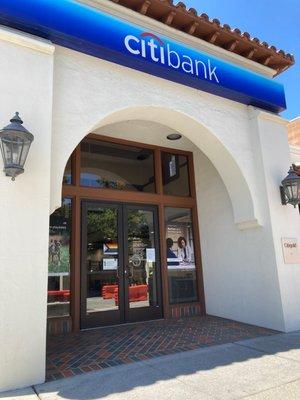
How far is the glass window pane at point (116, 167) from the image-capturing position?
7129 mm

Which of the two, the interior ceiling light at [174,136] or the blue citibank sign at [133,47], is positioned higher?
the blue citibank sign at [133,47]

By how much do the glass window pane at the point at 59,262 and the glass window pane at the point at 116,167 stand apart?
0.85 m

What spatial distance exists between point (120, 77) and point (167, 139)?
2.60 metres

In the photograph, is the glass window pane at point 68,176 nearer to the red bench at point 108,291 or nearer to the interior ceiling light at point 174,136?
the red bench at point 108,291

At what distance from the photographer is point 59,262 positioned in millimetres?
6340

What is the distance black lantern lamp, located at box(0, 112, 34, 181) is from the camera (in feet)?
12.4

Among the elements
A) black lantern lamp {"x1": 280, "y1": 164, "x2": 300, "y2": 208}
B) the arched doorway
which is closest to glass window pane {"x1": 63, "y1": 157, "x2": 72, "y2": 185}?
the arched doorway

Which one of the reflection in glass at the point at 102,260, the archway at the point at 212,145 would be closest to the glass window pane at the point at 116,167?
the reflection in glass at the point at 102,260

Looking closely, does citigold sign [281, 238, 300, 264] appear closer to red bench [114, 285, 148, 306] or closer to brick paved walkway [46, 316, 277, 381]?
brick paved walkway [46, 316, 277, 381]

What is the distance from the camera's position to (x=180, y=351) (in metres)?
4.79

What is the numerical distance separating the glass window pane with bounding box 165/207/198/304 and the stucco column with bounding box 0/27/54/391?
13.2 ft

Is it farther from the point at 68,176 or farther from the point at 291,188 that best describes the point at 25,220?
the point at 291,188

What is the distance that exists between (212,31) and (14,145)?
4509mm

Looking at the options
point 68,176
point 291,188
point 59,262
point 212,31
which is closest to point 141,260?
point 59,262
